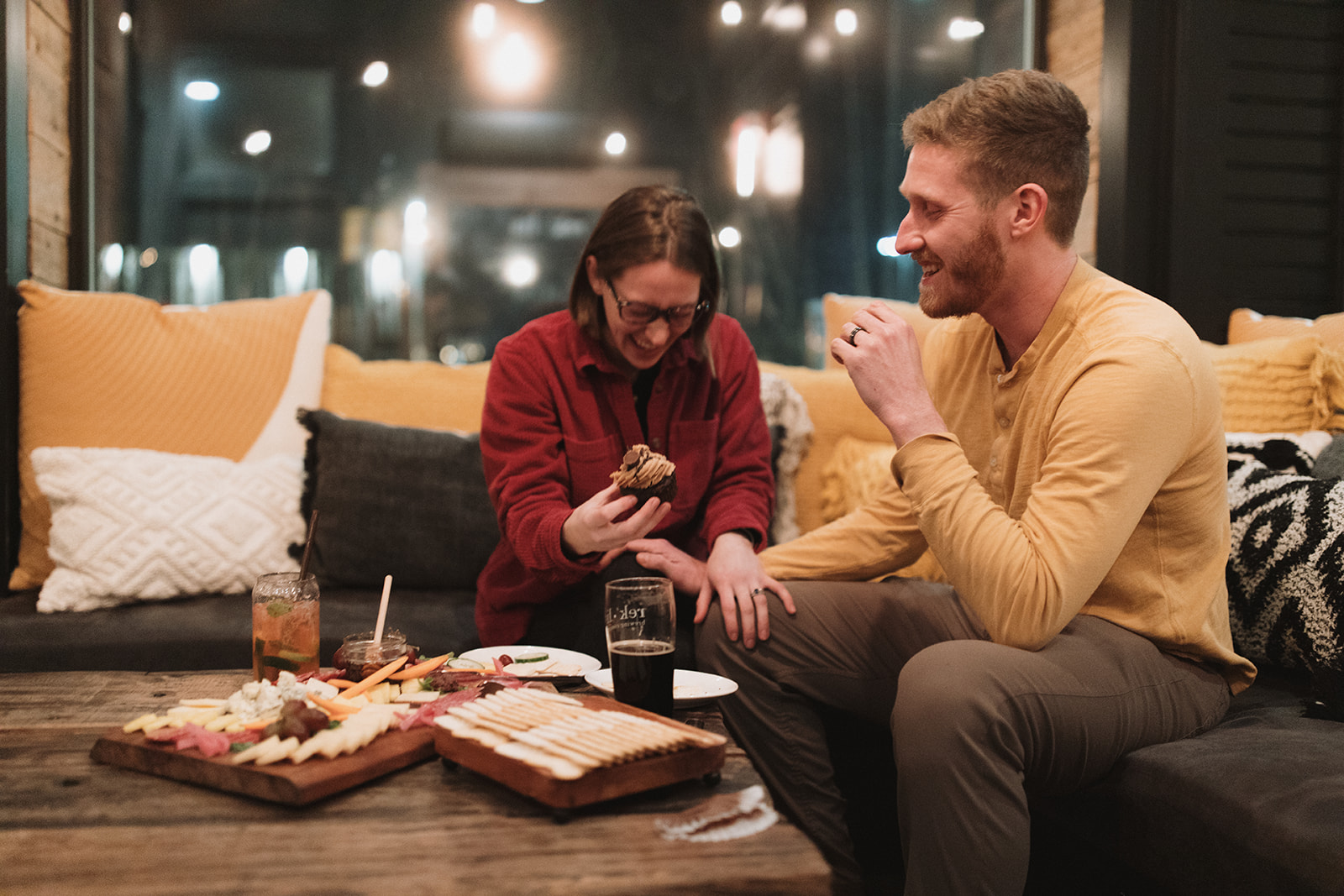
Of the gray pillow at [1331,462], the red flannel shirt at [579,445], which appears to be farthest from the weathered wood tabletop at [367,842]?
the gray pillow at [1331,462]

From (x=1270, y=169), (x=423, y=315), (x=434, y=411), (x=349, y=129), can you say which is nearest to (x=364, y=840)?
(x=434, y=411)

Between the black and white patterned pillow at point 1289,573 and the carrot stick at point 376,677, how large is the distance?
53.6 inches

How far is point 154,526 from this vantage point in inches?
82.8

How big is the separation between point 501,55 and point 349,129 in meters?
0.55

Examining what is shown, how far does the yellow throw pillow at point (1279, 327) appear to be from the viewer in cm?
223

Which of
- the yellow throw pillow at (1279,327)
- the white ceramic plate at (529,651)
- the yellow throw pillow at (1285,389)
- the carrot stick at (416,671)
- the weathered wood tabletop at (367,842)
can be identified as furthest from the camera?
the yellow throw pillow at (1279,327)

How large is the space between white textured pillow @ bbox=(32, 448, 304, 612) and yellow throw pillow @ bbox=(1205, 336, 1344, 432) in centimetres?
215

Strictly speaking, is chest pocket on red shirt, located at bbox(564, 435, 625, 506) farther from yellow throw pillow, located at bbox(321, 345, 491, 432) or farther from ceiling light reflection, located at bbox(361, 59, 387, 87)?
ceiling light reflection, located at bbox(361, 59, 387, 87)

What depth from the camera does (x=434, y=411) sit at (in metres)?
2.53

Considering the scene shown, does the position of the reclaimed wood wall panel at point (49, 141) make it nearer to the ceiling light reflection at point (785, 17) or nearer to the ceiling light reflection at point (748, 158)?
the ceiling light reflection at point (748, 158)

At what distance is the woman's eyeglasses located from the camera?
171 centimetres

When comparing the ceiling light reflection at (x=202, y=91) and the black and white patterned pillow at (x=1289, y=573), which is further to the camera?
the ceiling light reflection at (x=202, y=91)

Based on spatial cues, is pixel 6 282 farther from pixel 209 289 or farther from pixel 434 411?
pixel 434 411

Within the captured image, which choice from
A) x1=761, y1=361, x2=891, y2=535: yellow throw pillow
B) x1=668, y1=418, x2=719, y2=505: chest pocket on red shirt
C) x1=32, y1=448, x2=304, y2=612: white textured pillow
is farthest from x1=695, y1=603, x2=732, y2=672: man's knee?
x1=32, y1=448, x2=304, y2=612: white textured pillow
